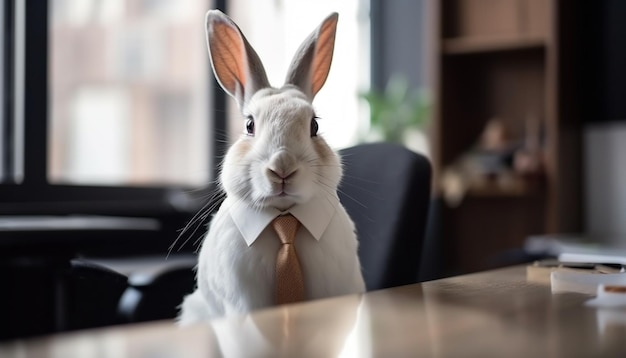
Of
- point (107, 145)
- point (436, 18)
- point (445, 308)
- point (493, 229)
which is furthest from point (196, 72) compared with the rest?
point (445, 308)

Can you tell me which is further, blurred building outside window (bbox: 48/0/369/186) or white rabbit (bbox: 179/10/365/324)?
blurred building outside window (bbox: 48/0/369/186)

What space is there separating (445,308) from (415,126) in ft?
9.95

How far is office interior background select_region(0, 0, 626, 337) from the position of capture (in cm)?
276

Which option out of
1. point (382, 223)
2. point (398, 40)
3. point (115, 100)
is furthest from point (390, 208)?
point (398, 40)

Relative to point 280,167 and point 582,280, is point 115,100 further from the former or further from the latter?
point 582,280

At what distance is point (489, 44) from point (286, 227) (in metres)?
2.87

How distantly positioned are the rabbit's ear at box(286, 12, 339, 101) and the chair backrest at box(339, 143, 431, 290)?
11.7 inches

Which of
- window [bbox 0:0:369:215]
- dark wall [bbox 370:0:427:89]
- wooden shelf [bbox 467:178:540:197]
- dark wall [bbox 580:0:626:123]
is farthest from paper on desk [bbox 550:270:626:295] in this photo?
dark wall [bbox 370:0:427:89]

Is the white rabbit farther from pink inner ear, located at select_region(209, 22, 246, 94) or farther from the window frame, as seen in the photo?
the window frame

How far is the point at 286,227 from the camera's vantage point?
2.82 ft

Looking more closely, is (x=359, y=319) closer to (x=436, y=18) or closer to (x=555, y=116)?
(x=555, y=116)

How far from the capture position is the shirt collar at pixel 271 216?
85 cm

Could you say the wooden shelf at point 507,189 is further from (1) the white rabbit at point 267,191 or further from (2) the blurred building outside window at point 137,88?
(1) the white rabbit at point 267,191

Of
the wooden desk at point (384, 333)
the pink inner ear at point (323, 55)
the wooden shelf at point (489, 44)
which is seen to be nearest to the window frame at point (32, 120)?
the wooden shelf at point (489, 44)
